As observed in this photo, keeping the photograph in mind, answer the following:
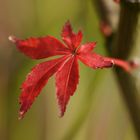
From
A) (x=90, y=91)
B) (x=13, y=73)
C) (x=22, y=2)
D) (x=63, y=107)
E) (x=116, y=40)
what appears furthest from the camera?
(x=22, y=2)

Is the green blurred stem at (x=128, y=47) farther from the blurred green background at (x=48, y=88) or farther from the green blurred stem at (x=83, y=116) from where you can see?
the blurred green background at (x=48, y=88)

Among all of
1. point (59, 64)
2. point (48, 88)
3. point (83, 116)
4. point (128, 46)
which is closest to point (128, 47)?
point (128, 46)

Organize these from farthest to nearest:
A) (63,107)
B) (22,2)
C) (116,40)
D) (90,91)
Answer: (22,2)
(90,91)
(116,40)
(63,107)

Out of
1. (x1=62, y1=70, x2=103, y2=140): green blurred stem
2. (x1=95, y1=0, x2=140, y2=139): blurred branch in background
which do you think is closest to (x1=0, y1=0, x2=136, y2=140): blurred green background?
(x1=62, y1=70, x2=103, y2=140): green blurred stem

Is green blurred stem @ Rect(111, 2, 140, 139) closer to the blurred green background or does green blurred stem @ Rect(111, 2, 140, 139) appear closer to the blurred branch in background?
the blurred branch in background

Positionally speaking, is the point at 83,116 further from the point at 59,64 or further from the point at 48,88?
the point at 59,64

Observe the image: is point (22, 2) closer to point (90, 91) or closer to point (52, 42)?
point (90, 91)

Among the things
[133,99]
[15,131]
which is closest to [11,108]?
[15,131]
